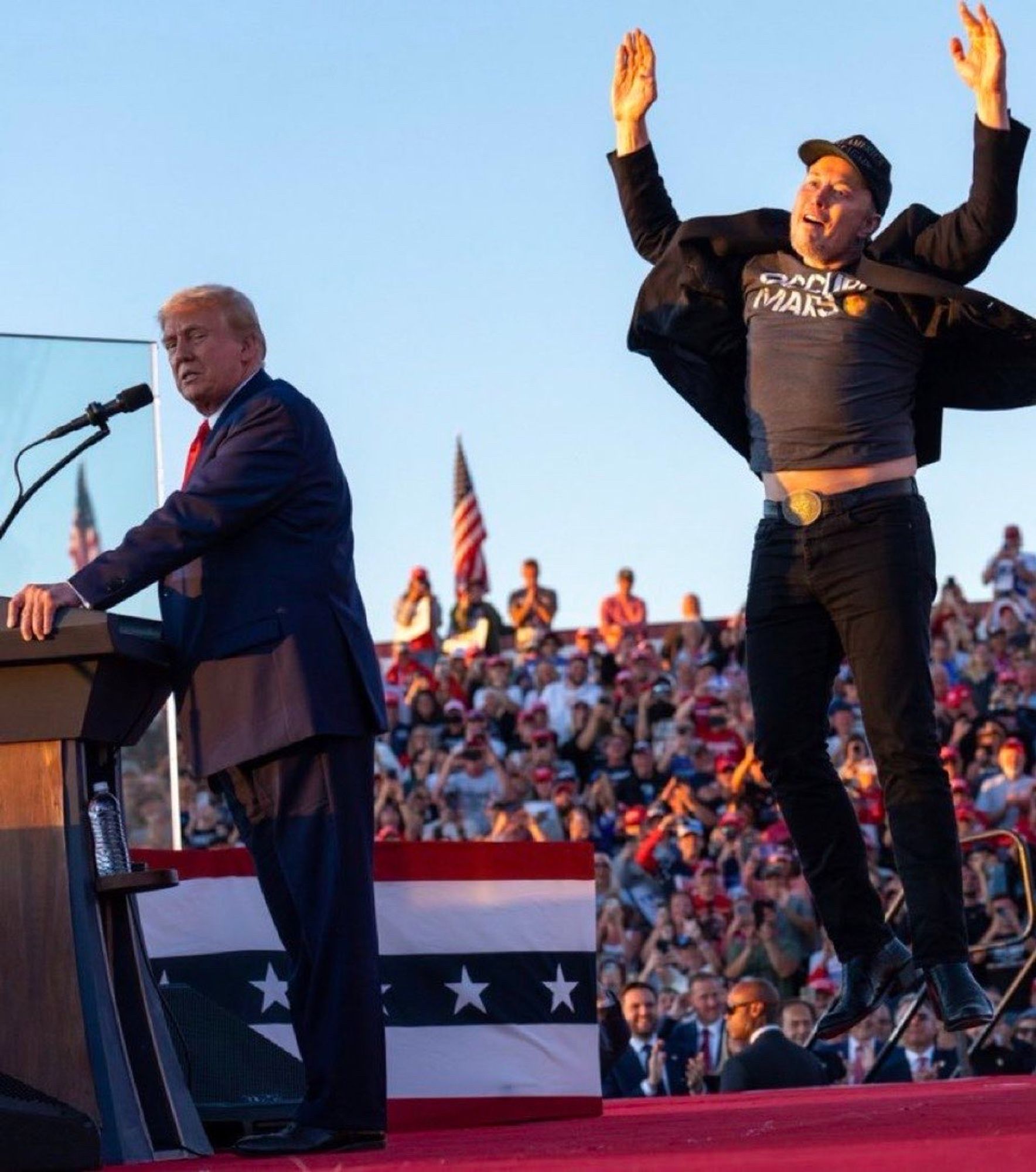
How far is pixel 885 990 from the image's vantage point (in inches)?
200

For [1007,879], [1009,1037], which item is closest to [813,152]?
[1009,1037]

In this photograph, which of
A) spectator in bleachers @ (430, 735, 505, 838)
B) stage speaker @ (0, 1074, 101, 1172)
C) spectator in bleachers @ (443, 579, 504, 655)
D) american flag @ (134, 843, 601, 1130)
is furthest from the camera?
spectator in bleachers @ (443, 579, 504, 655)

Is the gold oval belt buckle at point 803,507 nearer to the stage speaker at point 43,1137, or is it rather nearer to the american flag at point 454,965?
the american flag at point 454,965

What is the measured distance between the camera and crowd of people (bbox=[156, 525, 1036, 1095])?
10914 mm

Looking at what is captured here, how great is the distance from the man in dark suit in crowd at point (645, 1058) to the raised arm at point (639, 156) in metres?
4.92

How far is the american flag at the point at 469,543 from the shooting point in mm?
27062

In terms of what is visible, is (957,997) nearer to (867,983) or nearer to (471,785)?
(867,983)

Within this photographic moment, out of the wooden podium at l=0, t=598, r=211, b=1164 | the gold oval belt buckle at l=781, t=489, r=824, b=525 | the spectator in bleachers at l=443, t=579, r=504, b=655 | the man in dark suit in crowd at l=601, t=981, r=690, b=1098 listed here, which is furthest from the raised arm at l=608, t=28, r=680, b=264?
the spectator in bleachers at l=443, t=579, r=504, b=655

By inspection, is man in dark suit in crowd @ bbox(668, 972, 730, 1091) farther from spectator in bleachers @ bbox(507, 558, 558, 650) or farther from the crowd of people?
spectator in bleachers @ bbox(507, 558, 558, 650)

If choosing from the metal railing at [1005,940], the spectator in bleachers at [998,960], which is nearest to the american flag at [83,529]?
the metal railing at [1005,940]

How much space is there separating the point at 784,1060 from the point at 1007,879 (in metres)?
5.07

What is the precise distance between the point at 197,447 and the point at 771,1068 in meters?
3.67

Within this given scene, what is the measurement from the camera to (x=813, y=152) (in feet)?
16.7

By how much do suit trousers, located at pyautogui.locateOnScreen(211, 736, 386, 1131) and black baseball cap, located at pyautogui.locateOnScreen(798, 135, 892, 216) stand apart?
167 cm
